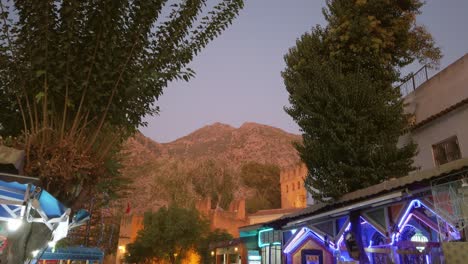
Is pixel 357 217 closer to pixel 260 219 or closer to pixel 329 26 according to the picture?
pixel 329 26

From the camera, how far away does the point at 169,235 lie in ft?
108

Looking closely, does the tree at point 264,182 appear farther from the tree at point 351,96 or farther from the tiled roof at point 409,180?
the tiled roof at point 409,180

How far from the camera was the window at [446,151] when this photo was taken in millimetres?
12789

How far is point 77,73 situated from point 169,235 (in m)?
28.7

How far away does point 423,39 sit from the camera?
749 inches

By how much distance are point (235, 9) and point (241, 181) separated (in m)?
74.4

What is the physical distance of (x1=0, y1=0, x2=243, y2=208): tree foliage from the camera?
246 inches

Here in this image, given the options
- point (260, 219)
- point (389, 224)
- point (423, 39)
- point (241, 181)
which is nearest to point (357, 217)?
point (389, 224)

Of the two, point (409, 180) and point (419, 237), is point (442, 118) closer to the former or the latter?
point (419, 237)

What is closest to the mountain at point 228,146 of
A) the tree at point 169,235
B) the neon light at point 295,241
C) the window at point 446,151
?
the tree at point 169,235

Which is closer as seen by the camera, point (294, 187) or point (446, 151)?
point (446, 151)

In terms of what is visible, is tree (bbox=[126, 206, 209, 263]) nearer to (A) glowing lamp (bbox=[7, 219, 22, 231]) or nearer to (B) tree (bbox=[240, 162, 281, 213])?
(A) glowing lamp (bbox=[7, 219, 22, 231])

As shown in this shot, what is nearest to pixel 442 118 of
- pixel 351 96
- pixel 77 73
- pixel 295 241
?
pixel 351 96

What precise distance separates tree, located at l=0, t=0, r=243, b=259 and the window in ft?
34.4
